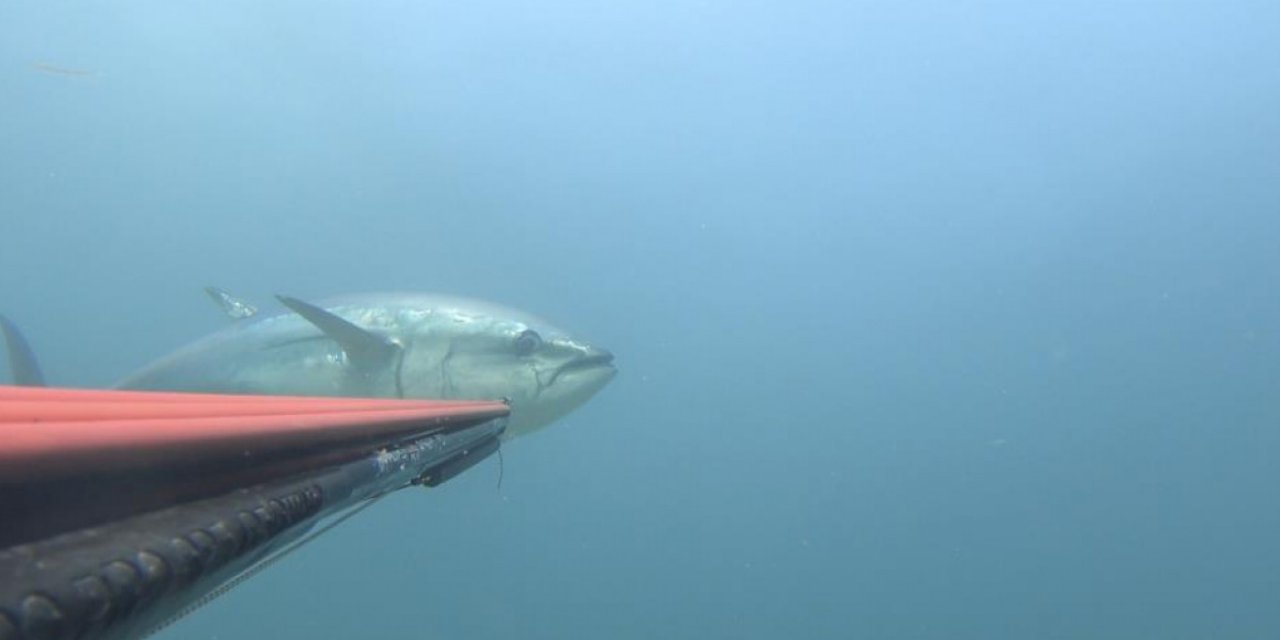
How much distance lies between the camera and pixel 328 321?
5184 mm

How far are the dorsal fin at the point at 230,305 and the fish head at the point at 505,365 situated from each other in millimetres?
1924

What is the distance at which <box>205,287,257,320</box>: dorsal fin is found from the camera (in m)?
6.90

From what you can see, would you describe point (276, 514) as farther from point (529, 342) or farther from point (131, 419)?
point (529, 342)

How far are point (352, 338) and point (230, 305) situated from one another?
2.22 m

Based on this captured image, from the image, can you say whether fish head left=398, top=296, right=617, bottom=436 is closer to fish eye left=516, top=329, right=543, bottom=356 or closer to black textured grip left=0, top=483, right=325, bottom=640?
fish eye left=516, top=329, right=543, bottom=356

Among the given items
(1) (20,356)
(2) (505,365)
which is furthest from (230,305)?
(2) (505,365)

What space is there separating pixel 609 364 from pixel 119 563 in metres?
5.10

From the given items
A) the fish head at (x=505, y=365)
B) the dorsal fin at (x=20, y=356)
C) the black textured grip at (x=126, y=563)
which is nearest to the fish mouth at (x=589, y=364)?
the fish head at (x=505, y=365)

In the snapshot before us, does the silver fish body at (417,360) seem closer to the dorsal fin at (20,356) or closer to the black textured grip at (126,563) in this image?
the dorsal fin at (20,356)

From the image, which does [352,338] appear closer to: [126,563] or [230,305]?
[230,305]

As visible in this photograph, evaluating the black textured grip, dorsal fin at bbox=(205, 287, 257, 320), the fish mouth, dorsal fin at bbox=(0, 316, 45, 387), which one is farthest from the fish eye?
the black textured grip

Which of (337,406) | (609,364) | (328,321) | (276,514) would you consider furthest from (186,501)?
(609,364)

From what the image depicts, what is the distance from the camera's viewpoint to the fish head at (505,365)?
559cm

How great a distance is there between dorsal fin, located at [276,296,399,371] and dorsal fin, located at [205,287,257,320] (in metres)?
1.62
